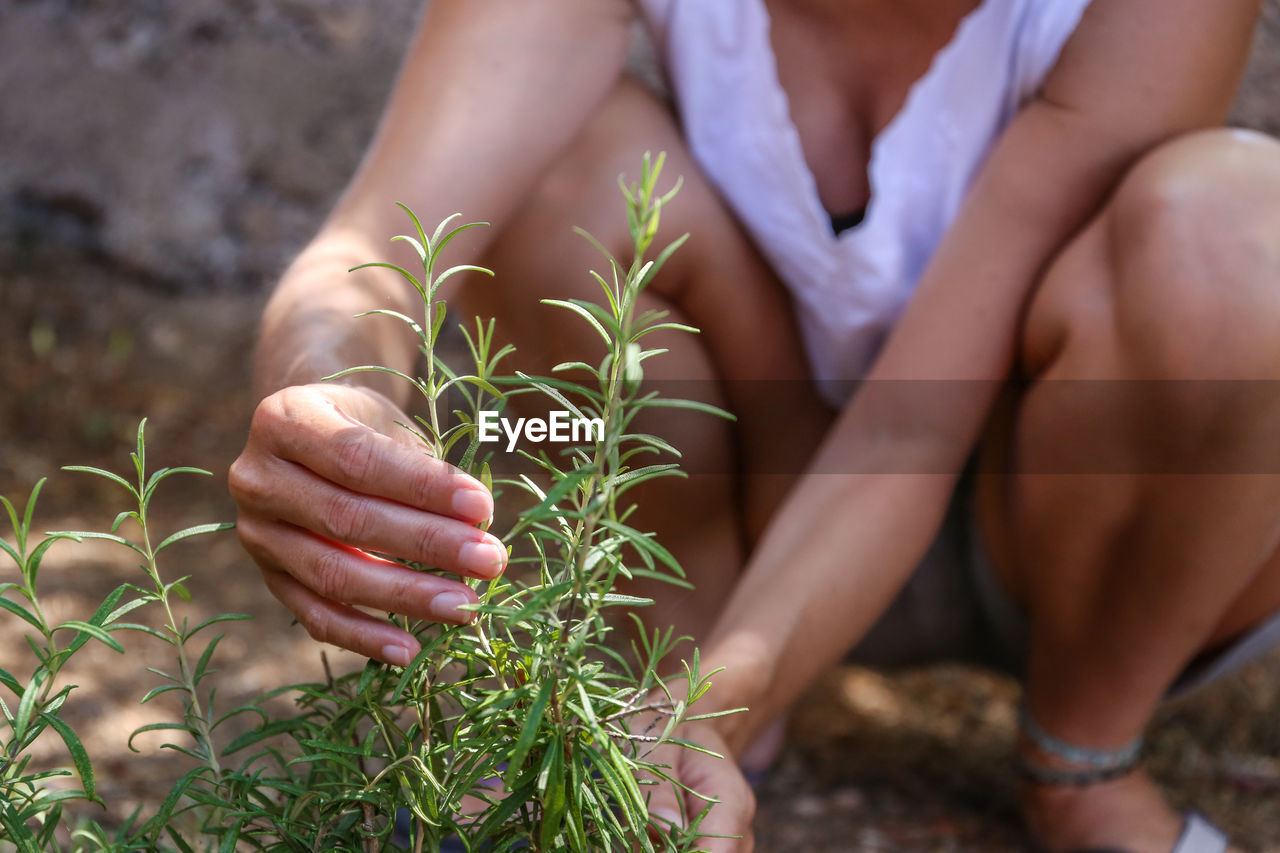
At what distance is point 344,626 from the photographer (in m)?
0.65

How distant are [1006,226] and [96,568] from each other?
1.62 metres

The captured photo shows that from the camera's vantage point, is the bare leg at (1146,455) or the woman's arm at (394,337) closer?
the woman's arm at (394,337)

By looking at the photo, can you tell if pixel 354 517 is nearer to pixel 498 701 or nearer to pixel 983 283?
pixel 498 701

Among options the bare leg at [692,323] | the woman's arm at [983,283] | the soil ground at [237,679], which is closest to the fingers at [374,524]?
the bare leg at [692,323]

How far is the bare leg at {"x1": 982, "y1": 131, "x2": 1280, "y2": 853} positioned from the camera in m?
1.18

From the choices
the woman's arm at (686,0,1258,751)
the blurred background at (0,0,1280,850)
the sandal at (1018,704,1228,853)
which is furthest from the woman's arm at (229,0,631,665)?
the blurred background at (0,0,1280,850)

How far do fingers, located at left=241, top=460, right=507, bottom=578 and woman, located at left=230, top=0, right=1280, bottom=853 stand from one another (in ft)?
0.63

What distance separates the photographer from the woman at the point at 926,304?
46.3 inches

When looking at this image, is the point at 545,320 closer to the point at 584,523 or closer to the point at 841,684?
the point at 584,523

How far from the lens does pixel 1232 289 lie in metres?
1.17

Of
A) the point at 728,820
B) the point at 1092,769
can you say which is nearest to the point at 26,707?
the point at 728,820

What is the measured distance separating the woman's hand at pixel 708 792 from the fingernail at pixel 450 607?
0.24 m

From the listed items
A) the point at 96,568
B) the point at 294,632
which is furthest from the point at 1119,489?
the point at 96,568

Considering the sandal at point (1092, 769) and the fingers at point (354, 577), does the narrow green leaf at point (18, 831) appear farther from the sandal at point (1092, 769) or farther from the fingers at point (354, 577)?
the sandal at point (1092, 769)
